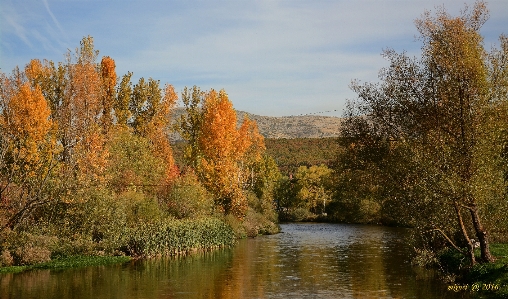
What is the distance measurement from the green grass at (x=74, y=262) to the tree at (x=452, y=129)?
20.2 meters

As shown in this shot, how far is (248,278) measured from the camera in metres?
30.2

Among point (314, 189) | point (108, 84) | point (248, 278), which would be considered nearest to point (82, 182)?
point (248, 278)

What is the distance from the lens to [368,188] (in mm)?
34750

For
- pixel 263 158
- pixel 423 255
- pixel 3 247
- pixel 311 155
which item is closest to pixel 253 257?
pixel 423 255

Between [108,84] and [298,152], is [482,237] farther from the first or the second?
[298,152]

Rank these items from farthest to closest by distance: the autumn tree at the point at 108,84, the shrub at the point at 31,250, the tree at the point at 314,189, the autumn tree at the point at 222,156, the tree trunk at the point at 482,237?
the tree at the point at 314,189
the autumn tree at the point at 108,84
the autumn tree at the point at 222,156
the shrub at the point at 31,250
the tree trunk at the point at 482,237

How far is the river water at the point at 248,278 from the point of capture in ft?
83.4

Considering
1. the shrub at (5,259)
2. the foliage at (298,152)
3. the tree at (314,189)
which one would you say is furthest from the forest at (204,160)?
the foliage at (298,152)

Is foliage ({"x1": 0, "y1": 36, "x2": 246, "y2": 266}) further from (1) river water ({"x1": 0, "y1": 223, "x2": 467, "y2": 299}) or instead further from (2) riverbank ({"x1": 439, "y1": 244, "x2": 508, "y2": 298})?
(2) riverbank ({"x1": 439, "y1": 244, "x2": 508, "y2": 298})

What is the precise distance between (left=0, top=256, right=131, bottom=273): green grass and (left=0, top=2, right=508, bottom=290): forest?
72cm

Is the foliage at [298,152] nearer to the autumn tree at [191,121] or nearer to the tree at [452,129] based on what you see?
the autumn tree at [191,121]

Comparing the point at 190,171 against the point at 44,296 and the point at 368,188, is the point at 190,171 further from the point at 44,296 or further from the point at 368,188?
the point at 44,296

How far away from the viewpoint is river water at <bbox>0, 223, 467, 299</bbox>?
2542cm

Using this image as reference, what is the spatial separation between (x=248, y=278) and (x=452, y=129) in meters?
13.9
